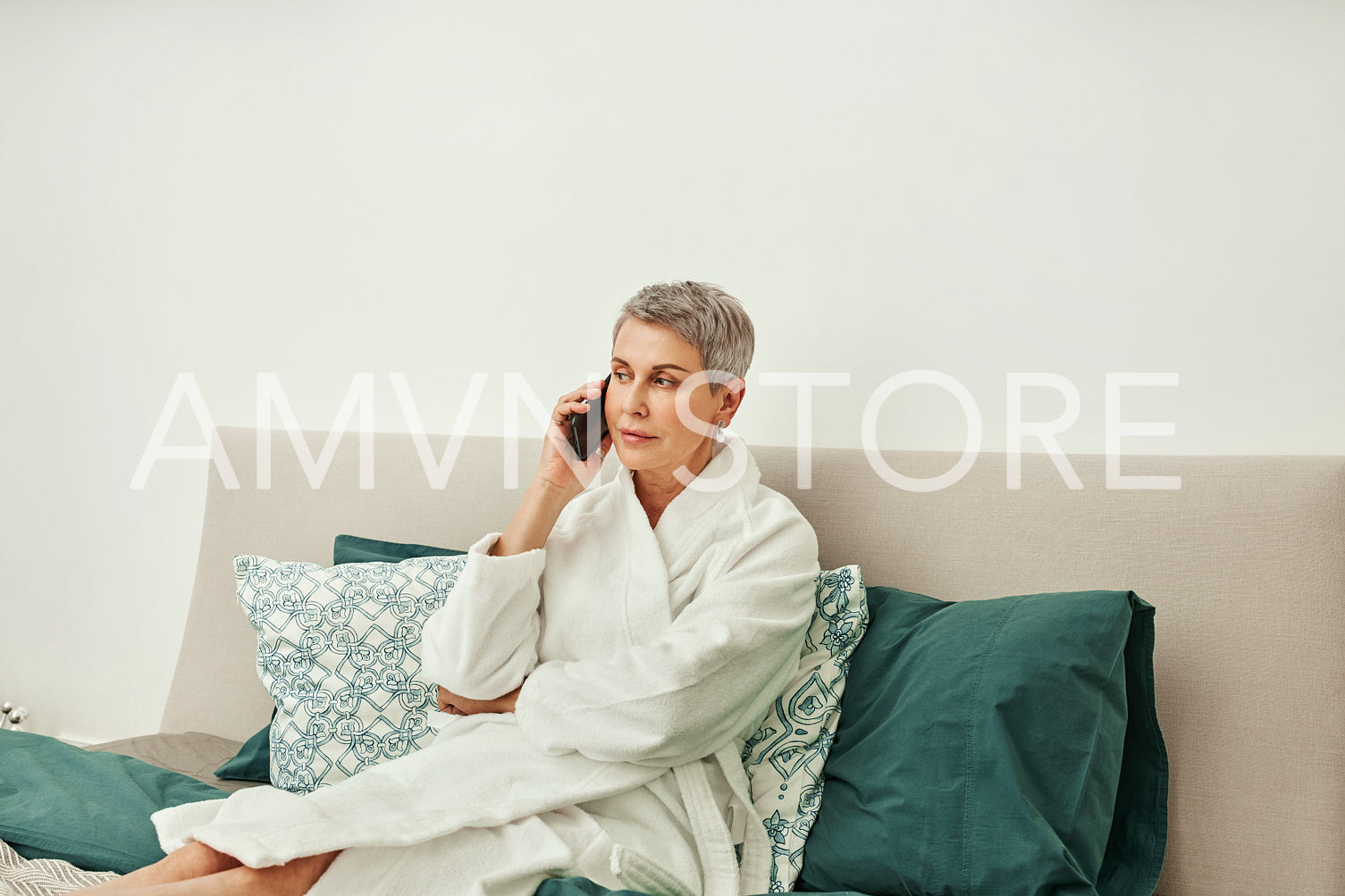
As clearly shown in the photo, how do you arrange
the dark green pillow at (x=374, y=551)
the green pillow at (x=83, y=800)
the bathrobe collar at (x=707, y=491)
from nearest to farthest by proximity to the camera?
1. the green pillow at (x=83, y=800)
2. the bathrobe collar at (x=707, y=491)
3. the dark green pillow at (x=374, y=551)

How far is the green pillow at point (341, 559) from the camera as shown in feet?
6.03

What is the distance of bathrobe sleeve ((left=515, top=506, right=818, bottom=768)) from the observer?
1388 millimetres

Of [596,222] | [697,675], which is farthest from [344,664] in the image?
[596,222]

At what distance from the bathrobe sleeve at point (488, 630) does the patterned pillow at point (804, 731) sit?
0.41 meters

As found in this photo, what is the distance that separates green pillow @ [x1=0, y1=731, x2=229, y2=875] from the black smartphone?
2.77 feet

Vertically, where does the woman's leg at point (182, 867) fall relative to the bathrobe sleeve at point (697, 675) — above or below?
below

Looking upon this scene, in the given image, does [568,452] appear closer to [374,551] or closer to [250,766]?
[374,551]

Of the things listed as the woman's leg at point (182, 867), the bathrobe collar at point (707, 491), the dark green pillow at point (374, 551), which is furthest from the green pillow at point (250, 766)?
the bathrobe collar at point (707, 491)

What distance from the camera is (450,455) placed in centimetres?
214

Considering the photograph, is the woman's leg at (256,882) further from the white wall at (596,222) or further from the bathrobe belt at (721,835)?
the white wall at (596,222)

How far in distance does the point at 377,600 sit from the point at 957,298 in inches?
50.7

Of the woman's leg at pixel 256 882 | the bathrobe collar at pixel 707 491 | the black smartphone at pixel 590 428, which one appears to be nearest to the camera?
the woman's leg at pixel 256 882

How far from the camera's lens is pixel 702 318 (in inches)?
64.4

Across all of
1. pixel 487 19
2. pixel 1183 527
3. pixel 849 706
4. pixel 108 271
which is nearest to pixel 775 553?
pixel 849 706
